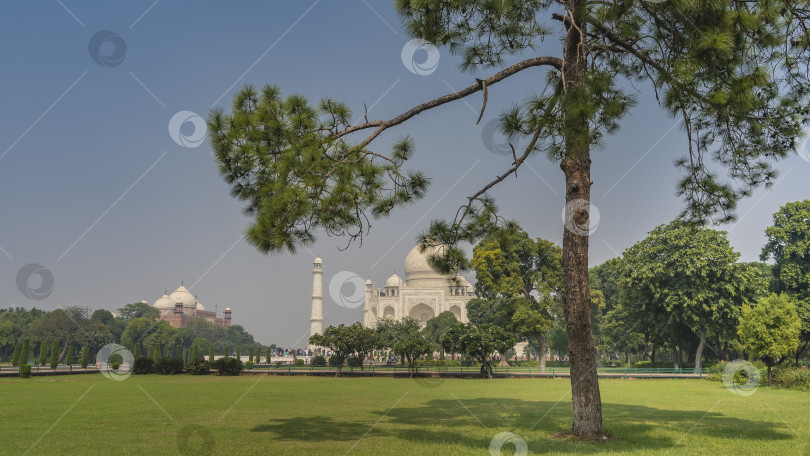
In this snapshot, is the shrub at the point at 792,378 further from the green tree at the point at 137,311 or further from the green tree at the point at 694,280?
the green tree at the point at 137,311

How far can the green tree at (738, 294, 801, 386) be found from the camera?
22.0m

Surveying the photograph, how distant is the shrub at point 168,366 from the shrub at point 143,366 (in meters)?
0.33

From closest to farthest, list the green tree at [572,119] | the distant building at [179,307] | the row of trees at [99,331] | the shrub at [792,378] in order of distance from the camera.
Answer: the green tree at [572,119] < the shrub at [792,378] < the row of trees at [99,331] < the distant building at [179,307]

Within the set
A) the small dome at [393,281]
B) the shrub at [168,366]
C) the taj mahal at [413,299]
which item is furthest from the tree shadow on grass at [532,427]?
the small dome at [393,281]

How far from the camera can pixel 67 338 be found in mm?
62156

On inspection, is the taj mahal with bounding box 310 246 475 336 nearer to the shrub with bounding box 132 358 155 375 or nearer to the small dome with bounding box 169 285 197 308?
the small dome with bounding box 169 285 197 308

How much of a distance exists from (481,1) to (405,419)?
7.86 m

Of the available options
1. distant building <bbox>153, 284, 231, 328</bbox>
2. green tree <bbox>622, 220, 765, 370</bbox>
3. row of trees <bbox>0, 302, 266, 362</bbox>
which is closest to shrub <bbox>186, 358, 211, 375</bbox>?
row of trees <bbox>0, 302, 266, 362</bbox>

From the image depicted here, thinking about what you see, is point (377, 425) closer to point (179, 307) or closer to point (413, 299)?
point (413, 299)

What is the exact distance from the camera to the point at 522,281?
37.1m

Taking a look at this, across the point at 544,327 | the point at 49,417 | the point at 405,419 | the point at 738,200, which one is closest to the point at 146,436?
the point at 49,417

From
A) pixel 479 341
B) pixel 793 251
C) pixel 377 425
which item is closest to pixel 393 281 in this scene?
pixel 479 341

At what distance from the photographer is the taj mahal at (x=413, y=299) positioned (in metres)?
78.1

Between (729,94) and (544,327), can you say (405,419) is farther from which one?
(544,327)
